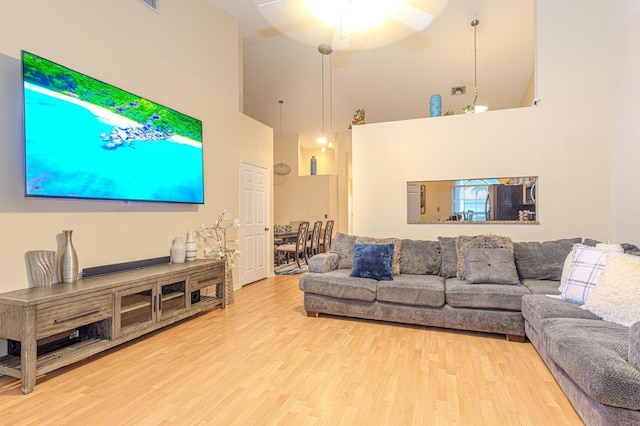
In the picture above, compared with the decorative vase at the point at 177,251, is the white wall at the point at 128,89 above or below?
above

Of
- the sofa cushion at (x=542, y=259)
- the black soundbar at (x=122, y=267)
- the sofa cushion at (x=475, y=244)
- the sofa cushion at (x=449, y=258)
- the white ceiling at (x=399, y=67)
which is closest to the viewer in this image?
the black soundbar at (x=122, y=267)

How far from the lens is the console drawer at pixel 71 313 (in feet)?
6.82

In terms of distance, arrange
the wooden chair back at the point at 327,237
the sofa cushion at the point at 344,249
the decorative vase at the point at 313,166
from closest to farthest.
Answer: the sofa cushion at the point at 344,249, the wooden chair back at the point at 327,237, the decorative vase at the point at 313,166

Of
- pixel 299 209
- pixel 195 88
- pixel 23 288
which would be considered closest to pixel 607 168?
pixel 195 88

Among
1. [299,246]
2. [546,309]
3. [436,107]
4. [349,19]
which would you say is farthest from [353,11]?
[299,246]

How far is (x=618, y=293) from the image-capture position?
6.88 feet

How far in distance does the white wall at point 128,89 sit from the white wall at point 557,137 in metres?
2.86

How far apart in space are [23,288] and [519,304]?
3898mm

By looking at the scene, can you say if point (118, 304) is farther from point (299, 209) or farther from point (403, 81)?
point (299, 209)

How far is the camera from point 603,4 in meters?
3.56

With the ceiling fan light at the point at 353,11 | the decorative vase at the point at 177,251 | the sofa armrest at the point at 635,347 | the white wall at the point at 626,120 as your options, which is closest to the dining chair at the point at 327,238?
the decorative vase at the point at 177,251

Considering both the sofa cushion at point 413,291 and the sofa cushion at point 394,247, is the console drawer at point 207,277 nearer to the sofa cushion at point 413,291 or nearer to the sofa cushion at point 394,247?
the sofa cushion at point 394,247

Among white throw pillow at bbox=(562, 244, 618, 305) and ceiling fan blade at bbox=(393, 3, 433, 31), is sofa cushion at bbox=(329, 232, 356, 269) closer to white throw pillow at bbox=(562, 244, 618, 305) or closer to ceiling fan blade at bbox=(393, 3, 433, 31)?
white throw pillow at bbox=(562, 244, 618, 305)

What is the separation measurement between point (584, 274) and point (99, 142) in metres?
4.07
